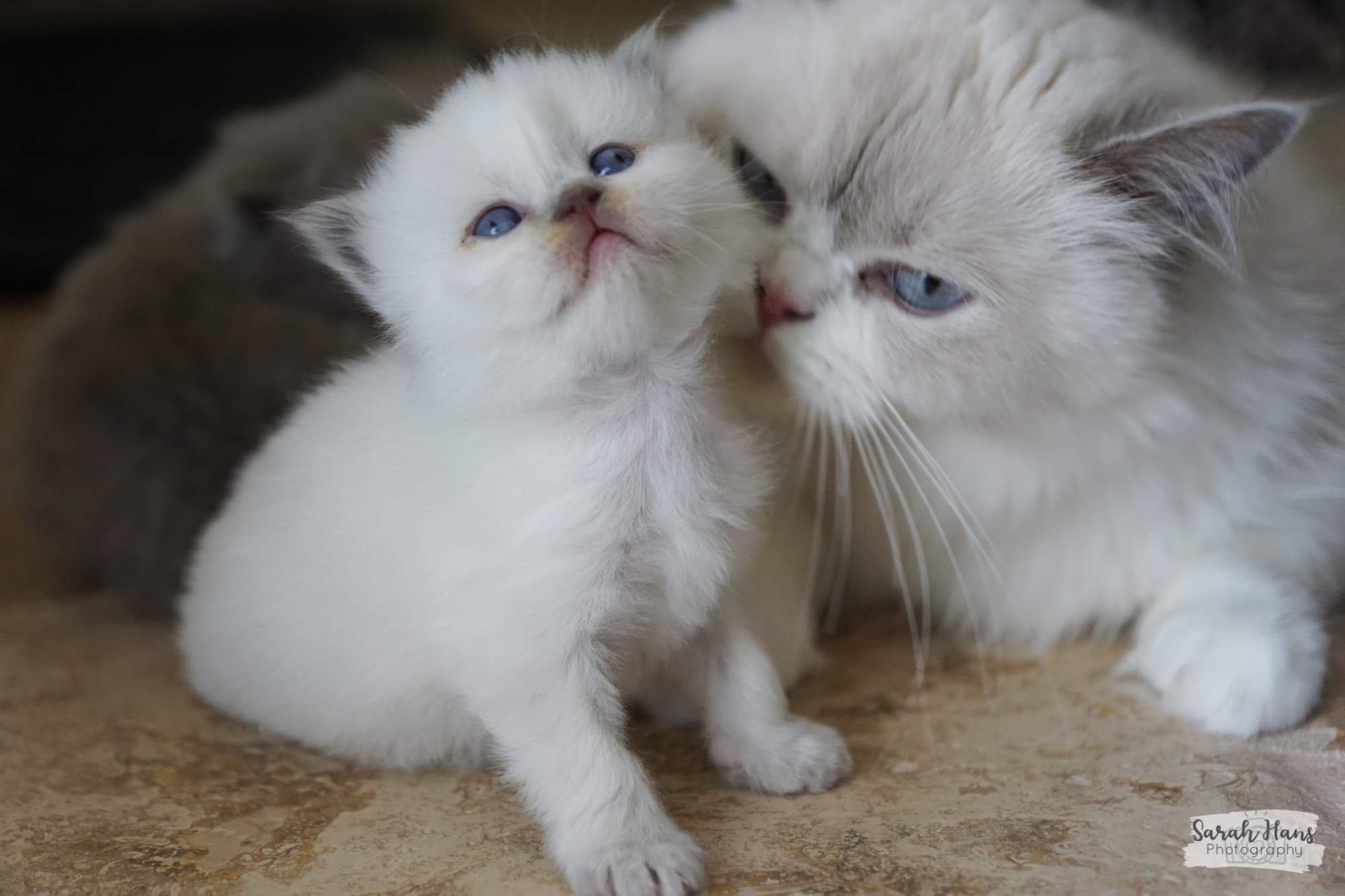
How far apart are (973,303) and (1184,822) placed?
56 cm

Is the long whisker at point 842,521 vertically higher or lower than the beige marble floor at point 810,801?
higher

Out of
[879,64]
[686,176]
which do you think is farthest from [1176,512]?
[686,176]

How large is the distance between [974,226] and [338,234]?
68cm

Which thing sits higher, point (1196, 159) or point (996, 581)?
point (1196, 159)

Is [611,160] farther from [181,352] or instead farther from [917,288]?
[181,352]

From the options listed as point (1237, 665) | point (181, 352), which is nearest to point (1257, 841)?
point (1237, 665)

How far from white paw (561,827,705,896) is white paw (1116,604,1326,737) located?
2.02 ft

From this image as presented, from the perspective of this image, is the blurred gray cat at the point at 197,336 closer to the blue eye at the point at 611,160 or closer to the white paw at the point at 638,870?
the blue eye at the point at 611,160

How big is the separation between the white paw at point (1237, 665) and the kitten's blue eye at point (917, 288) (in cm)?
49

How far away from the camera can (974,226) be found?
1315 millimetres

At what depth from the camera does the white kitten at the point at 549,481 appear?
3.67 ft

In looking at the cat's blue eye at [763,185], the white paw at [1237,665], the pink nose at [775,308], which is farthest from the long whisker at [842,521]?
the white paw at [1237,665]

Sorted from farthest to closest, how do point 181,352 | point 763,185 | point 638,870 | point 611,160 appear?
point 181,352, point 763,185, point 611,160, point 638,870

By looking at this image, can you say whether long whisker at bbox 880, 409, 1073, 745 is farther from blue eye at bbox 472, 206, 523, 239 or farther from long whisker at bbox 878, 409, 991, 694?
blue eye at bbox 472, 206, 523, 239
